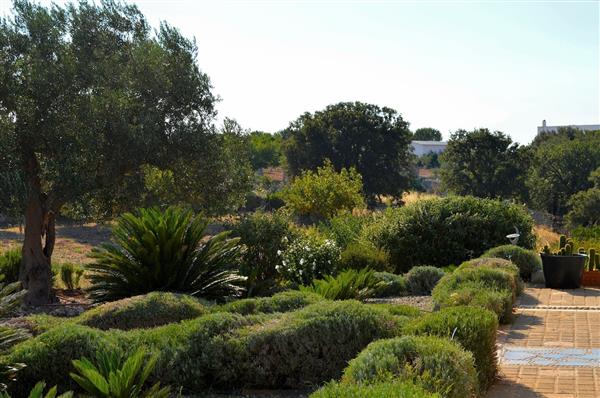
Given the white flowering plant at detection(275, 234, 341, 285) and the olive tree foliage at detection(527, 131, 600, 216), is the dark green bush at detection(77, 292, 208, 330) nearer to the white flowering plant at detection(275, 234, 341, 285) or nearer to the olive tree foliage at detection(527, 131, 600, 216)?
the white flowering plant at detection(275, 234, 341, 285)

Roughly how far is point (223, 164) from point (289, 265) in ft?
14.1

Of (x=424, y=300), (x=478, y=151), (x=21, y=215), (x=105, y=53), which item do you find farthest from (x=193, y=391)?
(x=478, y=151)

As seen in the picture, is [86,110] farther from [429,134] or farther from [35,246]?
[429,134]

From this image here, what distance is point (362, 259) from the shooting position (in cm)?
1489

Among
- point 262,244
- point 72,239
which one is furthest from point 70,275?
point 72,239

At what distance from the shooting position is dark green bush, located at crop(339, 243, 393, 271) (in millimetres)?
14516

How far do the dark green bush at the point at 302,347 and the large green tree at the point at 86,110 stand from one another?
9020 mm

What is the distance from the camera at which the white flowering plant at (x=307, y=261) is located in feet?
44.6

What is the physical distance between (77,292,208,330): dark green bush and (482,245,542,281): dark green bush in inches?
285

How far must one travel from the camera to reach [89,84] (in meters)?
16.0

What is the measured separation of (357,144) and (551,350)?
4052 centimetres

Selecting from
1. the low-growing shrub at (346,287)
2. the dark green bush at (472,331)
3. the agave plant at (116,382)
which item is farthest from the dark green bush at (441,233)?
the agave plant at (116,382)

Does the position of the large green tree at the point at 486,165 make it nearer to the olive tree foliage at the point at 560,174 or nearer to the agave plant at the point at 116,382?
the olive tree foliage at the point at 560,174

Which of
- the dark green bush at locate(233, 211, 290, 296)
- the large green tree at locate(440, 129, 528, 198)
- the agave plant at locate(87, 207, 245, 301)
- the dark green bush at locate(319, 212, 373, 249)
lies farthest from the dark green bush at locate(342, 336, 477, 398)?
the large green tree at locate(440, 129, 528, 198)
